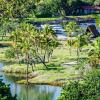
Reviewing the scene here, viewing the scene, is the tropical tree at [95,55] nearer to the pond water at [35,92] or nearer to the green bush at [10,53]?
the pond water at [35,92]

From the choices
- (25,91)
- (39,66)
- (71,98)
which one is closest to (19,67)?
(39,66)

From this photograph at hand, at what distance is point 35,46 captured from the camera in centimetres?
12862

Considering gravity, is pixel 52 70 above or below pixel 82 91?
below

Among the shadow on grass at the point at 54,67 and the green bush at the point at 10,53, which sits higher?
the green bush at the point at 10,53

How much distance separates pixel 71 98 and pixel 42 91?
3659cm

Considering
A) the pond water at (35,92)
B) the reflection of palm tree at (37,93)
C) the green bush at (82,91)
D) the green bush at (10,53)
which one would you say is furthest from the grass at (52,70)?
the green bush at (82,91)

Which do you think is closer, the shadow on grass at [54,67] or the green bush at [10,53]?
the shadow on grass at [54,67]

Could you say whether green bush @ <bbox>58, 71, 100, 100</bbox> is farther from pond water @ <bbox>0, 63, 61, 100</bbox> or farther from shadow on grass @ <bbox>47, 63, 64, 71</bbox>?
shadow on grass @ <bbox>47, 63, 64, 71</bbox>

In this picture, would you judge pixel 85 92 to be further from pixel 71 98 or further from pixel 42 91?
pixel 42 91

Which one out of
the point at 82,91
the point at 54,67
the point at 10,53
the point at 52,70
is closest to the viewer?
the point at 82,91

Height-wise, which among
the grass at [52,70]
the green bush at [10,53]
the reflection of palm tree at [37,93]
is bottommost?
the reflection of palm tree at [37,93]

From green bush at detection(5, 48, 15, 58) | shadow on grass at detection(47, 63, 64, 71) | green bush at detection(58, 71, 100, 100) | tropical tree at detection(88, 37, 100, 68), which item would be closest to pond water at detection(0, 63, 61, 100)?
tropical tree at detection(88, 37, 100, 68)

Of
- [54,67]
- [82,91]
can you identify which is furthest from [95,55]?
[82,91]

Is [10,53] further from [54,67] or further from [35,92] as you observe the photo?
[35,92]
